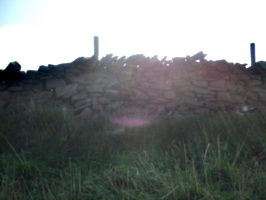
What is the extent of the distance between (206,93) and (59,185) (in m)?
4.73

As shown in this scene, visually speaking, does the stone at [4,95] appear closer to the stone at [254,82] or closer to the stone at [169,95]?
the stone at [169,95]

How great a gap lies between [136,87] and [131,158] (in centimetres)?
300

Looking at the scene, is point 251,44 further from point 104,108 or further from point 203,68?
point 104,108

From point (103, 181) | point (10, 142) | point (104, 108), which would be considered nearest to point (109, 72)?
point (104, 108)

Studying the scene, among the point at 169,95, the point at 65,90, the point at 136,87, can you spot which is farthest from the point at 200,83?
the point at 65,90

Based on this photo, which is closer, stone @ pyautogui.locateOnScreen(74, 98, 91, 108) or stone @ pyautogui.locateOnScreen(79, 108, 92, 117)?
stone @ pyautogui.locateOnScreen(79, 108, 92, 117)

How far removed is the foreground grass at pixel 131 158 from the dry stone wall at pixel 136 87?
2.32ft

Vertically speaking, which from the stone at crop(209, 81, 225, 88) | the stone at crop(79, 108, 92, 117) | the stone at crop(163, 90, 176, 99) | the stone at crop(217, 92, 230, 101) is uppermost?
the stone at crop(209, 81, 225, 88)

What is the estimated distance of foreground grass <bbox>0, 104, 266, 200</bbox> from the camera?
131 inches

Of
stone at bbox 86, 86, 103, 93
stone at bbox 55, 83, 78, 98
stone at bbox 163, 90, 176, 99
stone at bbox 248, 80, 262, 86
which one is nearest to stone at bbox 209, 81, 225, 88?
stone at bbox 248, 80, 262, 86

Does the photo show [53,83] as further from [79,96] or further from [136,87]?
[136,87]

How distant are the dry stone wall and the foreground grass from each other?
0.71 metres

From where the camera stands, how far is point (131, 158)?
14.3 feet

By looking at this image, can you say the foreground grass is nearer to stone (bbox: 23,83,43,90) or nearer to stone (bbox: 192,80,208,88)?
stone (bbox: 23,83,43,90)
